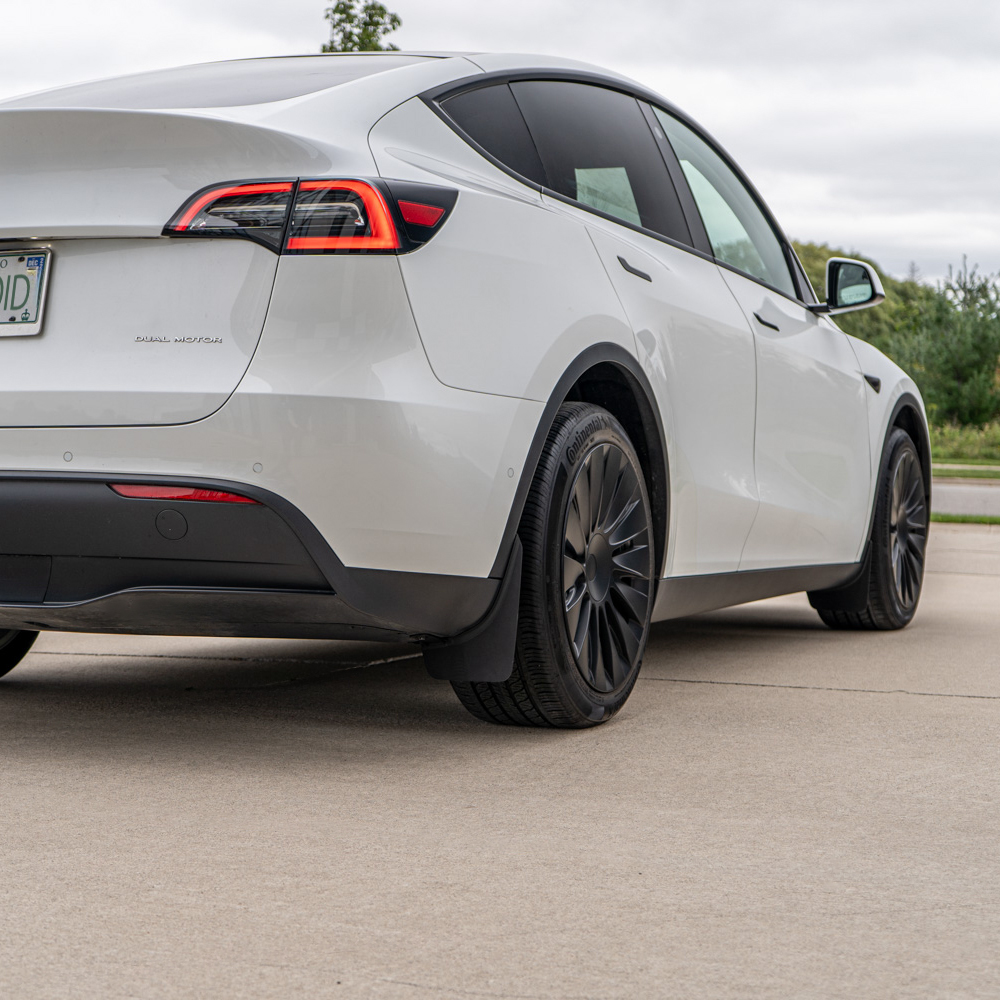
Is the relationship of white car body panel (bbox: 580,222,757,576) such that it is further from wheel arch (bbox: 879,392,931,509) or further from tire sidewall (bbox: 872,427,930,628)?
wheel arch (bbox: 879,392,931,509)

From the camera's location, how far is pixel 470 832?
2.91 m

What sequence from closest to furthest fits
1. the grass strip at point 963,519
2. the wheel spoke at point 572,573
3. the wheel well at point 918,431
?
the wheel spoke at point 572,573, the wheel well at point 918,431, the grass strip at point 963,519

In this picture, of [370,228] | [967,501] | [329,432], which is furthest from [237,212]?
[967,501]

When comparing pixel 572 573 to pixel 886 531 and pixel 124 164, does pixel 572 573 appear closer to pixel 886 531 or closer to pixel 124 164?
pixel 124 164

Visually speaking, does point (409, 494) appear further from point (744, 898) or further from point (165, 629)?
point (744, 898)

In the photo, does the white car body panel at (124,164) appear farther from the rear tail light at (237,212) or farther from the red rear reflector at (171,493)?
the red rear reflector at (171,493)

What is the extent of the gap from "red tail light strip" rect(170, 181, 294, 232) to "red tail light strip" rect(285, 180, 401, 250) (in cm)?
5

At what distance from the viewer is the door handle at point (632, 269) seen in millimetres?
4027

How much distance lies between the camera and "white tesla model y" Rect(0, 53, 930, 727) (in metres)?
3.14

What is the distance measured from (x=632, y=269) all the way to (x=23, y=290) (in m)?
1.62

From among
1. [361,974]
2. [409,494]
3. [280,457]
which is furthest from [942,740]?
[361,974]

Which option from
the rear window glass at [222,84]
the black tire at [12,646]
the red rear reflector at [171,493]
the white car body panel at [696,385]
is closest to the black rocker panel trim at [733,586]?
the white car body panel at [696,385]

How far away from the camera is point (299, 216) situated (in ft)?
10.4

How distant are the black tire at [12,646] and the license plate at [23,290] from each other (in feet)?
5.51
